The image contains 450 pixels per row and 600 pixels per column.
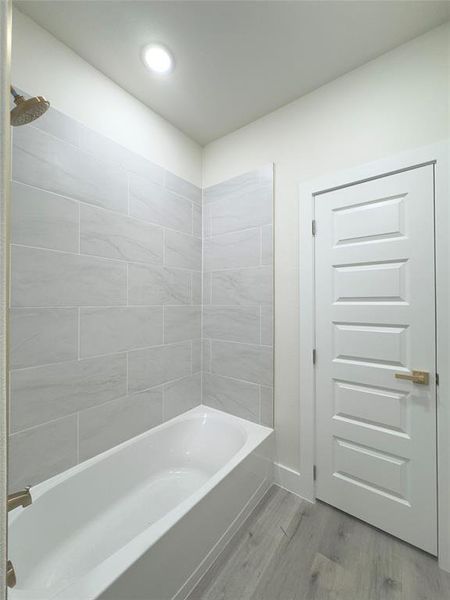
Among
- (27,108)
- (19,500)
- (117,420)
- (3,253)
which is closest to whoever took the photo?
(3,253)

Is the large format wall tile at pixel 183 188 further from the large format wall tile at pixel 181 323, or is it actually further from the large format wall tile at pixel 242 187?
the large format wall tile at pixel 181 323

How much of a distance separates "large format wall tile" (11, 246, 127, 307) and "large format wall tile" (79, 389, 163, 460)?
0.65 m

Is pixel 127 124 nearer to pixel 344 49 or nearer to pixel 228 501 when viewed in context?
pixel 344 49

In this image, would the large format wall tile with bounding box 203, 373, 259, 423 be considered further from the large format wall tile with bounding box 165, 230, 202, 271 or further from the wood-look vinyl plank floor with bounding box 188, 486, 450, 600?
the large format wall tile with bounding box 165, 230, 202, 271

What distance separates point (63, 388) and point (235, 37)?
6.87 ft

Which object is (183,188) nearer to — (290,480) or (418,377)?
(418,377)

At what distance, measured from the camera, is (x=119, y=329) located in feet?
5.25

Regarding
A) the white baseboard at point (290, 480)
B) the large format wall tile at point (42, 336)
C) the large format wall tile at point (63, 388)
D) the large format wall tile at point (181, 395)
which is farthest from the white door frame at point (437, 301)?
the large format wall tile at point (42, 336)

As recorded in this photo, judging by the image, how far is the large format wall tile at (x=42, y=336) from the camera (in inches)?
47.0

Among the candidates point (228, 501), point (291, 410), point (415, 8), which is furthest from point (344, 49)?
point (228, 501)

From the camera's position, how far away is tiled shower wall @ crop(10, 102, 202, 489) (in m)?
1.23

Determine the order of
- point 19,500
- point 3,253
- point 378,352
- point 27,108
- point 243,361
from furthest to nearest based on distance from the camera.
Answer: point 243,361
point 378,352
point 27,108
point 19,500
point 3,253

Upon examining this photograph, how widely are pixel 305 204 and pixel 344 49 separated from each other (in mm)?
818

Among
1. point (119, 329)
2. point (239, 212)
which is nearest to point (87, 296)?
point (119, 329)
